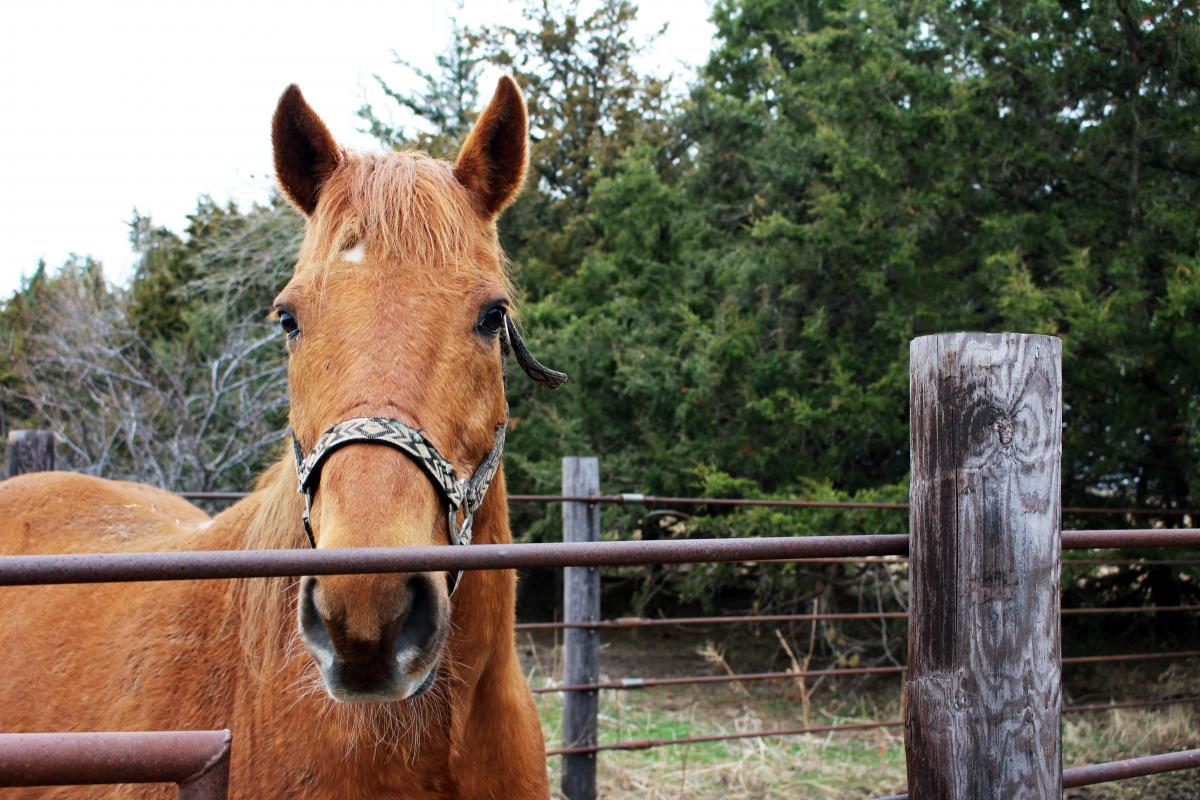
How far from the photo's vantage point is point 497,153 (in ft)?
7.25

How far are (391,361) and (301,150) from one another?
2.63 feet

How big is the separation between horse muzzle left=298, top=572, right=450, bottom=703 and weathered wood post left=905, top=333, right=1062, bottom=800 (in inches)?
31.2

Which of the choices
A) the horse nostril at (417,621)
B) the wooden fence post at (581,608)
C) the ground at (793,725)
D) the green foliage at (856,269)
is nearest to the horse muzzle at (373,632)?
the horse nostril at (417,621)

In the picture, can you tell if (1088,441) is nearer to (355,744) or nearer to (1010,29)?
(1010,29)

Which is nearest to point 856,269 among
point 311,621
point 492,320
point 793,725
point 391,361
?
point 793,725

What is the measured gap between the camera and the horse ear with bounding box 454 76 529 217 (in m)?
2.15

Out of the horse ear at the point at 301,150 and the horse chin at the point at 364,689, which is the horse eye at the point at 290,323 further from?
the horse chin at the point at 364,689

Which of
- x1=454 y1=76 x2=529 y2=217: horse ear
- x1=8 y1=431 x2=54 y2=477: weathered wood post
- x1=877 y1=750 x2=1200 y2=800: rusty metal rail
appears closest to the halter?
x1=454 y1=76 x2=529 y2=217: horse ear

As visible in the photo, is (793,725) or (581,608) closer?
(581,608)

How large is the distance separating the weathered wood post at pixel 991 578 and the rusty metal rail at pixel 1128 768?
0.65 ft

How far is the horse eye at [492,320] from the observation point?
6.09 feet

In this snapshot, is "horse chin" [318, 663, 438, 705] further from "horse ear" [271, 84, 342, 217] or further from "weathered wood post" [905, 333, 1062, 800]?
"horse ear" [271, 84, 342, 217]

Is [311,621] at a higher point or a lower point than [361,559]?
lower

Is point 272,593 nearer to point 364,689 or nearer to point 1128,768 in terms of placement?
point 364,689
